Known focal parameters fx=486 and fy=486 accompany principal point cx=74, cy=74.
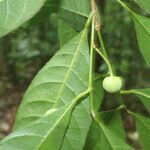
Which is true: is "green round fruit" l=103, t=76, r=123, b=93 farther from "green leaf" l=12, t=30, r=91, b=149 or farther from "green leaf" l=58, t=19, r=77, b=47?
"green leaf" l=58, t=19, r=77, b=47

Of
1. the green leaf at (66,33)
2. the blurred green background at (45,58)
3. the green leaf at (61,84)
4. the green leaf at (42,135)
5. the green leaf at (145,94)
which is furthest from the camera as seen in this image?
the blurred green background at (45,58)

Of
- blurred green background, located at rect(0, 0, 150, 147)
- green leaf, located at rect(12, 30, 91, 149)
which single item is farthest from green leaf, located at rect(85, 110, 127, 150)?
blurred green background, located at rect(0, 0, 150, 147)

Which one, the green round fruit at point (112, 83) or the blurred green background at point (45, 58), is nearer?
the green round fruit at point (112, 83)

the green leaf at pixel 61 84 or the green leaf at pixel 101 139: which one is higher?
the green leaf at pixel 61 84

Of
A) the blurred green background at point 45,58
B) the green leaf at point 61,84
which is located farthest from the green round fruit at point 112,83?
the blurred green background at point 45,58

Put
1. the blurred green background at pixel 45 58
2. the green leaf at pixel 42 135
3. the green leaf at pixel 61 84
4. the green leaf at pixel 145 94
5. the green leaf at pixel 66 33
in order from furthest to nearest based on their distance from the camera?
the blurred green background at pixel 45 58 → the green leaf at pixel 66 33 → the green leaf at pixel 145 94 → the green leaf at pixel 61 84 → the green leaf at pixel 42 135

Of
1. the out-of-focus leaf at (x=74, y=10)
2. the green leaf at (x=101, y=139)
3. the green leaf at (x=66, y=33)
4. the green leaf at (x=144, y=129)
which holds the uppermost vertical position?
the out-of-focus leaf at (x=74, y=10)

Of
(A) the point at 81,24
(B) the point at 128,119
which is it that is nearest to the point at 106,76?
(A) the point at 81,24

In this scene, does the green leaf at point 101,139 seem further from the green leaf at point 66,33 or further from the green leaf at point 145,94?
the green leaf at point 66,33
